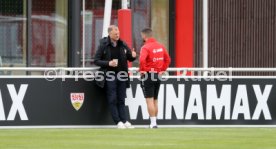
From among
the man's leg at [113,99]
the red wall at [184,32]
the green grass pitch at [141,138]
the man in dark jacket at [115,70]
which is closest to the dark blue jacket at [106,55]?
the man in dark jacket at [115,70]

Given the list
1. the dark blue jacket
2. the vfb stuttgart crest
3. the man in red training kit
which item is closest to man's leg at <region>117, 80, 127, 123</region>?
the dark blue jacket

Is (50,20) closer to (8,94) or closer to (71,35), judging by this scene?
(71,35)

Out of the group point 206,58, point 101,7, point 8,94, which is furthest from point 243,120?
point 101,7

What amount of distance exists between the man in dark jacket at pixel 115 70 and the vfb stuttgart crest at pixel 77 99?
0.48 metres

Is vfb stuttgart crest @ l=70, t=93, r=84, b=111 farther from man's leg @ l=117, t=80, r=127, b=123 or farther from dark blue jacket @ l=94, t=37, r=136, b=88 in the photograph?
man's leg @ l=117, t=80, r=127, b=123

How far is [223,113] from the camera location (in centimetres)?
2038

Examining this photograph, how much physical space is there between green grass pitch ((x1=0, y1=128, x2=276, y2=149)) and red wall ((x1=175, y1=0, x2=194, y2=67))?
8944 mm

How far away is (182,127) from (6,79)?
3658 mm

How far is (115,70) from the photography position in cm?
1966

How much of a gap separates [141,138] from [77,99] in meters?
3.75

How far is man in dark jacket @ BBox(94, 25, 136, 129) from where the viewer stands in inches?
766

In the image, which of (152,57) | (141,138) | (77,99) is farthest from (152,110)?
(141,138)

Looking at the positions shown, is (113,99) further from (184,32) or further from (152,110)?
(184,32)

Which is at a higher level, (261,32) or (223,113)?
(261,32)
